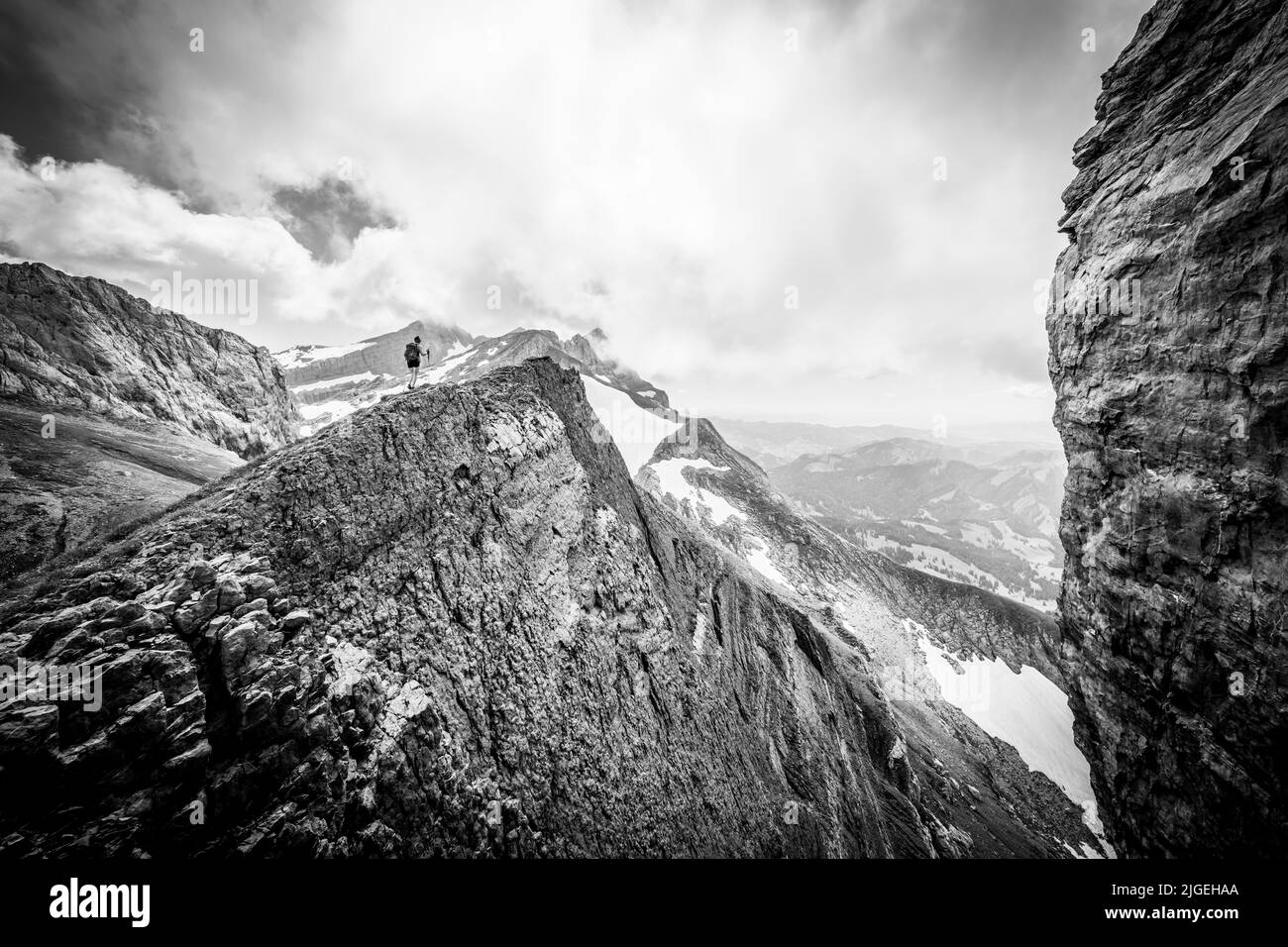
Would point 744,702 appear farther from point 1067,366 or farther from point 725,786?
point 1067,366

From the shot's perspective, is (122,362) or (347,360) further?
(347,360)

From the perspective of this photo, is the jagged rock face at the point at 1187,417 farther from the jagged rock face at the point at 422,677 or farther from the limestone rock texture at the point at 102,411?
the limestone rock texture at the point at 102,411

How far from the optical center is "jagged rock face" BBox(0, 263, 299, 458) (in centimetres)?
2709

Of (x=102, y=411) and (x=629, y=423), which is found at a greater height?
(x=629, y=423)

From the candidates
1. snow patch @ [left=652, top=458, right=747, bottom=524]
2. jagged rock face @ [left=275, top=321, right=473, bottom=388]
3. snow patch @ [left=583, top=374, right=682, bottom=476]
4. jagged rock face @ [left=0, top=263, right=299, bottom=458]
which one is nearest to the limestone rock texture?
jagged rock face @ [left=0, top=263, right=299, bottom=458]

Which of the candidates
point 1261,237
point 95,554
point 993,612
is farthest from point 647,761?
point 993,612

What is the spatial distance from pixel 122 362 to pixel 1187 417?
2711 inches

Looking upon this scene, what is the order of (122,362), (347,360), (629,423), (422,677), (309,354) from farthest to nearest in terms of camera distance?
(309,354), (347,360), (629,423), (122,362), (422,677)

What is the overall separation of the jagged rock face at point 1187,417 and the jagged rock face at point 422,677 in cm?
1534

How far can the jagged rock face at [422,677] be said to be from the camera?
27.1 ft

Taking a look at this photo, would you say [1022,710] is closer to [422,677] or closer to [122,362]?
[422,677]

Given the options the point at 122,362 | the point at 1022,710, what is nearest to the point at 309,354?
the point at 122,362

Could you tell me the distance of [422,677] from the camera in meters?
12.3

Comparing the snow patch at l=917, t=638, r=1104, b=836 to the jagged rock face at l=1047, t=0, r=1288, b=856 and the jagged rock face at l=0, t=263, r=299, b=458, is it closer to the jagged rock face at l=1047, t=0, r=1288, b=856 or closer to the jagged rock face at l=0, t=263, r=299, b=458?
the jagged rock face at l=1047, t=0, r=1288, b=856
